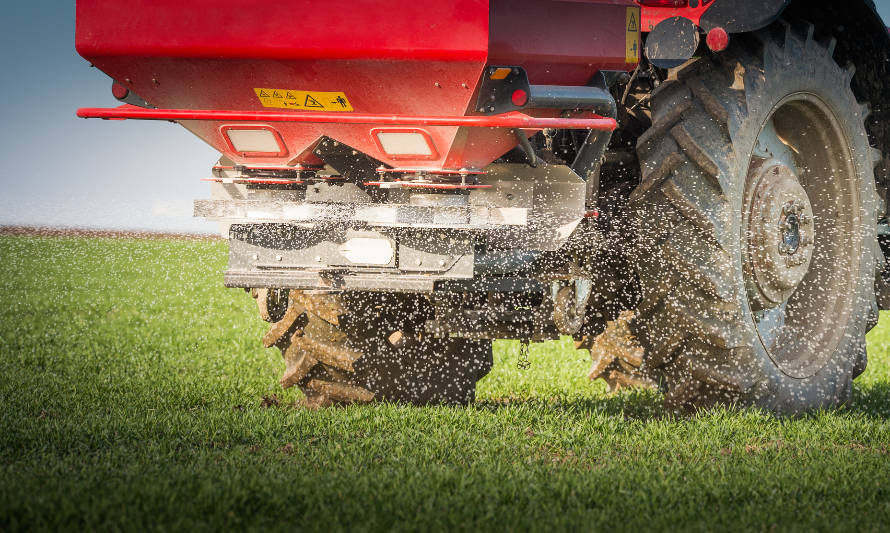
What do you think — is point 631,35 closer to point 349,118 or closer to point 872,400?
point 349,118

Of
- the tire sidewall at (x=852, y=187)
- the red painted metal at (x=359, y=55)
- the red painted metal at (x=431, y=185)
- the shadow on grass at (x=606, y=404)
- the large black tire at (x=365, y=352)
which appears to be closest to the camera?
the red painted metal at (x=359, y=55)

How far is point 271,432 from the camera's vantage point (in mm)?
3691

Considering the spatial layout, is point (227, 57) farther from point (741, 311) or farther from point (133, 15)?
point (741, 311)

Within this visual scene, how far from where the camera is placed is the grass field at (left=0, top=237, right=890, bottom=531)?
2.50 m

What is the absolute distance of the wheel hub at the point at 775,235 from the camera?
4035 millimetres

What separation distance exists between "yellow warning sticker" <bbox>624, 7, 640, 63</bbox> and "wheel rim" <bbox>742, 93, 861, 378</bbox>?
3.22 feet

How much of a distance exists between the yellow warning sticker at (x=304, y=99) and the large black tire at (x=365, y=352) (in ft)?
3.42

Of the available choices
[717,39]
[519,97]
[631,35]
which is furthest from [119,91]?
[717,39]

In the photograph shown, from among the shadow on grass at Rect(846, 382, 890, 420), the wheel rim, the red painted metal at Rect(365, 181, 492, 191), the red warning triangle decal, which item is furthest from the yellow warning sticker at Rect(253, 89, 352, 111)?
the shadow on grass at Rect(846, 382, 890, 420)

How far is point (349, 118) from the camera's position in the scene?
3.28m

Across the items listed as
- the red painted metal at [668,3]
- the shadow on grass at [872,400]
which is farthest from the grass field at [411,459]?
the red painted metal at [668,3]

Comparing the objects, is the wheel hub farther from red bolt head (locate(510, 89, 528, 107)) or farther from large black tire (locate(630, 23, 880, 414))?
red bolt head (locate(510, 89, 528, 107))

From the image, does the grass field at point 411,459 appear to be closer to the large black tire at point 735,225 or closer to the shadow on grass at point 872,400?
the shadow on grass at point 872,400

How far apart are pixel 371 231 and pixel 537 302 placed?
815 millimetres
